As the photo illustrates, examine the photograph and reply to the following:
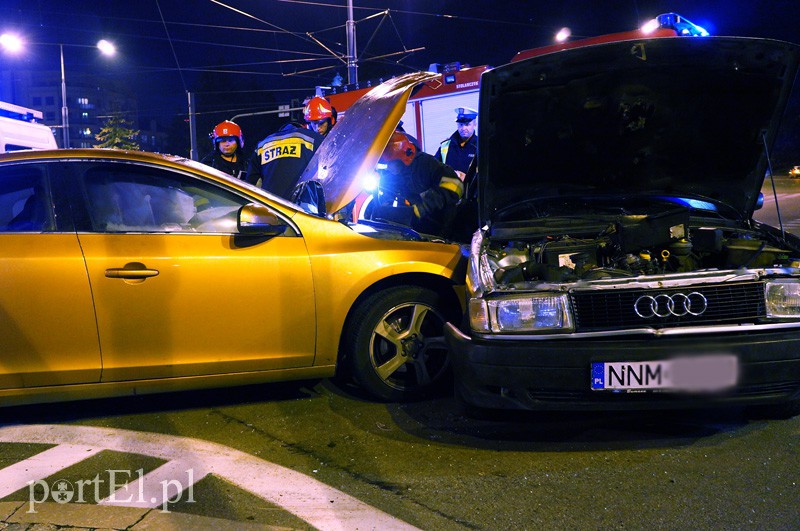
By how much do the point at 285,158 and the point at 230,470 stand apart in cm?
403

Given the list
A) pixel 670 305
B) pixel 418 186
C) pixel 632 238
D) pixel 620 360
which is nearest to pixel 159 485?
pixel 620 360

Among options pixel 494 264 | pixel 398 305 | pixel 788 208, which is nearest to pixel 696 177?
pixel 494 264

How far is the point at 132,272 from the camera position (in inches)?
143

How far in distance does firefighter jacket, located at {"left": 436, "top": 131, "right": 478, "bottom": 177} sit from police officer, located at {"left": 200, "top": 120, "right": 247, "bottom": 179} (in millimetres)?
2423

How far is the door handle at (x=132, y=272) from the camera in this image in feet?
11.8

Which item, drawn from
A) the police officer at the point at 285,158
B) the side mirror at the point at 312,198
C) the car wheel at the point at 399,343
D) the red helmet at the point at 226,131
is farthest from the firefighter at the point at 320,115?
the car wheel at the point at 399,343

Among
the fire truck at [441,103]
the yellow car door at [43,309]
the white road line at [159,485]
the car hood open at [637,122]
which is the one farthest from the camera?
the fire truck at [441,103]

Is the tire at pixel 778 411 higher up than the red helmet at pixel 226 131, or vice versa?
the red helmet at pixel 226 131

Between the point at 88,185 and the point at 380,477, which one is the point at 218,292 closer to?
the point at 88,185

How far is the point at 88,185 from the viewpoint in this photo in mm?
3787

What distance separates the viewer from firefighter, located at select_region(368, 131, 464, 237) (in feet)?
18.8

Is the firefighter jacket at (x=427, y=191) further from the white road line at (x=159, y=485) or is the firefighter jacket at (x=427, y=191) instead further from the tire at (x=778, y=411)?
the white road line at (x=159, y=485)

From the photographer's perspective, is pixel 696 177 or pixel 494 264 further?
pixel 696 177

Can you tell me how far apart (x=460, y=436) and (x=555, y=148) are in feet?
6.72
